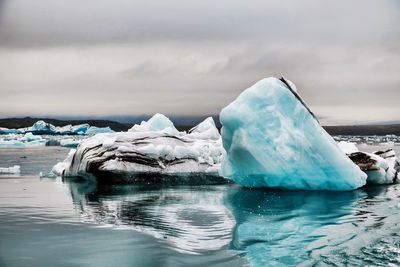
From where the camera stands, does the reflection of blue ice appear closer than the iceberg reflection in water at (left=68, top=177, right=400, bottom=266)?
Yes

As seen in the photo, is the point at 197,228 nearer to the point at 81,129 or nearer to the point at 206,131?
the point at 206,131

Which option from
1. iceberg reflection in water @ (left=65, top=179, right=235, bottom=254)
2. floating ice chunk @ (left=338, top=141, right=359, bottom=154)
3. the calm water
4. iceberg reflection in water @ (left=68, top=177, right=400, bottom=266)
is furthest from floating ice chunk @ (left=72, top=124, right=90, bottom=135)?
the calm water

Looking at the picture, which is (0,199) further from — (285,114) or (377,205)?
(377,205)

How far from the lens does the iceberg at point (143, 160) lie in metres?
16.0

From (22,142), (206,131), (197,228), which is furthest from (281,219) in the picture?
(22,142)

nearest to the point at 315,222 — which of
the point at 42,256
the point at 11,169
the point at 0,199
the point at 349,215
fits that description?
the point at 349,215

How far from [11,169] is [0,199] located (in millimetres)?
8669

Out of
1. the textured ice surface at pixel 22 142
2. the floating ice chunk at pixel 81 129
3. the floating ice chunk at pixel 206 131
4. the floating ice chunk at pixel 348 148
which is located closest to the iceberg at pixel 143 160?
the floating ice chunk at pixel 206 131

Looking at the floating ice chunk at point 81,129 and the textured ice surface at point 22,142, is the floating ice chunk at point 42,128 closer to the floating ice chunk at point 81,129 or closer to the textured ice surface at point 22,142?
Answer: the floating ice chunk at point 81,129

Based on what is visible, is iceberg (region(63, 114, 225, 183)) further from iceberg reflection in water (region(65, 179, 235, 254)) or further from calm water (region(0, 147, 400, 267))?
calm water (region(0, 147, 400, 267))

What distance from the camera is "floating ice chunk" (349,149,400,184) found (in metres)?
15.7

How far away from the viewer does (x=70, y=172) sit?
58.7 feet

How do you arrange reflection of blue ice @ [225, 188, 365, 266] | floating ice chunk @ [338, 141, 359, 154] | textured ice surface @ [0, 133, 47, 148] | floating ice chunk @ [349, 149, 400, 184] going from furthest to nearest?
textured ice surface @ [0, 133, 47, 148], floating ice chunk @ [338, 141, 359, 154], floating ice chunk @ [349, 149, 400, 184], reflection of blue ice @ [225, 188, 365, 266]

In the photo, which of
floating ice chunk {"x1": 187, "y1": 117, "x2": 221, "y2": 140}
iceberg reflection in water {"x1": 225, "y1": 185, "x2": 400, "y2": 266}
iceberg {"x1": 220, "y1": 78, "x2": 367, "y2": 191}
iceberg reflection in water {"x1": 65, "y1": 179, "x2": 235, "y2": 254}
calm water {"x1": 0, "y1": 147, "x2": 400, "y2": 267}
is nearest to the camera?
calm water {"x1": 0, "y1": 147, "x2": 400, "y2": 267}
